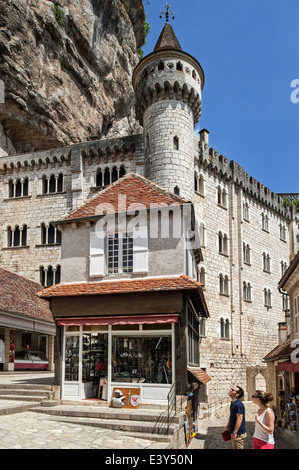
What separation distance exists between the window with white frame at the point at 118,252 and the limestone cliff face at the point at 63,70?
2436 cm

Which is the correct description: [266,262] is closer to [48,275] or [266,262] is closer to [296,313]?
[48,275]

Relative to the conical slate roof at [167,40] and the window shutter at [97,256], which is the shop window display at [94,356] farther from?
the conical slate roof at [167,40]

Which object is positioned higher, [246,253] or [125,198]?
[246,253]

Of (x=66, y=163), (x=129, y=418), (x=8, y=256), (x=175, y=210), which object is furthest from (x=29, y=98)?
(x=129, y=418)

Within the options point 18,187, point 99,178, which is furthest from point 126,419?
point 18,187

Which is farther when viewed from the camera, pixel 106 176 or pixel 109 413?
pixel 106 176

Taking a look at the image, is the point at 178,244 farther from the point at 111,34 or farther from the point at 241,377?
the point at 111,34

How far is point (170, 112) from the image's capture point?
107ft

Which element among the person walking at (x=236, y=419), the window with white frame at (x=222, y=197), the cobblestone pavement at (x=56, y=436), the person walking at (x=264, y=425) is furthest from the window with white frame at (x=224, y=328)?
the person walking at (x=264, y=425)

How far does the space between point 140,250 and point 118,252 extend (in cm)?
86

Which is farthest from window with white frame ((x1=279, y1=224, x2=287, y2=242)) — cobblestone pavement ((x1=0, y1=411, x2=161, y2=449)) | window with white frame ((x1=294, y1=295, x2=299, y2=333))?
cobblestone pavement ((x1=0, y1=411, x2=161, y2=449))

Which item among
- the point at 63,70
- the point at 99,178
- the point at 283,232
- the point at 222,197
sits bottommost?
the point at 283,232

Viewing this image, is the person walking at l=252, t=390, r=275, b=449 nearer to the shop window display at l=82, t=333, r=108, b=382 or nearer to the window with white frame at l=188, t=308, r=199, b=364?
the shop window display at l=82, t=333, r=108, b=382

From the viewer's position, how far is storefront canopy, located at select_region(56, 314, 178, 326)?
13781mm
